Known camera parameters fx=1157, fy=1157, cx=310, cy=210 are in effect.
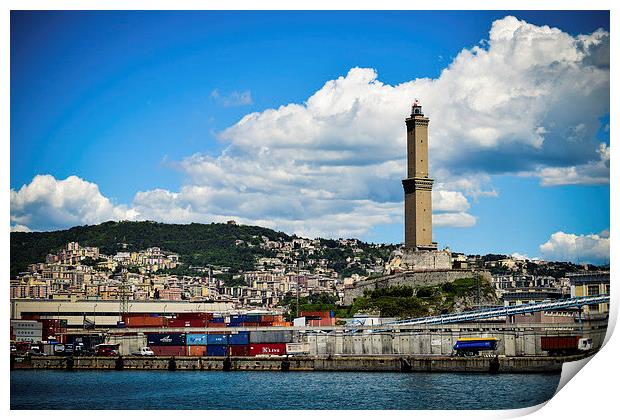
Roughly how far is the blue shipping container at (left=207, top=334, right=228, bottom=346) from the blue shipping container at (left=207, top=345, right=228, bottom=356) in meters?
0.16

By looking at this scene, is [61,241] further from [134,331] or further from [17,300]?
[134,331]

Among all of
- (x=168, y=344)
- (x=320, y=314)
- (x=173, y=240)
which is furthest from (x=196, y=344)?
(x=173, y=240)

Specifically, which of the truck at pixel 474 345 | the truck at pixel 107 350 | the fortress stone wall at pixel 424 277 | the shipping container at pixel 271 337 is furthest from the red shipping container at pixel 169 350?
the fortress stone wall at pixel 424 277

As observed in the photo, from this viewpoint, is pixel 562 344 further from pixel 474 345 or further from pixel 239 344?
pixel 239 344

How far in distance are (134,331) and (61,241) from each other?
3613cm

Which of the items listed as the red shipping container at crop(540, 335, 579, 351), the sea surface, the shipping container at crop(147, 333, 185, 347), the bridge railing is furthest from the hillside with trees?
the red shipping container at crop(540, 335, 579, 351)

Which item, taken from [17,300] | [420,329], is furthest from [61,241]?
[420,329]

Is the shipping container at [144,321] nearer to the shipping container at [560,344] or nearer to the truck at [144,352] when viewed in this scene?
the truck at [144,352]

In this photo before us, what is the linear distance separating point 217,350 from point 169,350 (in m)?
2.42

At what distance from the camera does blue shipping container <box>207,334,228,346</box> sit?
43000 millimetres

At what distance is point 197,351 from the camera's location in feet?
141

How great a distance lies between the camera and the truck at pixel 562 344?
33.2 m

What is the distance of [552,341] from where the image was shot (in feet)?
115

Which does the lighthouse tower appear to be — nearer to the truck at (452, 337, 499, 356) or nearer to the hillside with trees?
the truck at (452, 337, 499, 356)
